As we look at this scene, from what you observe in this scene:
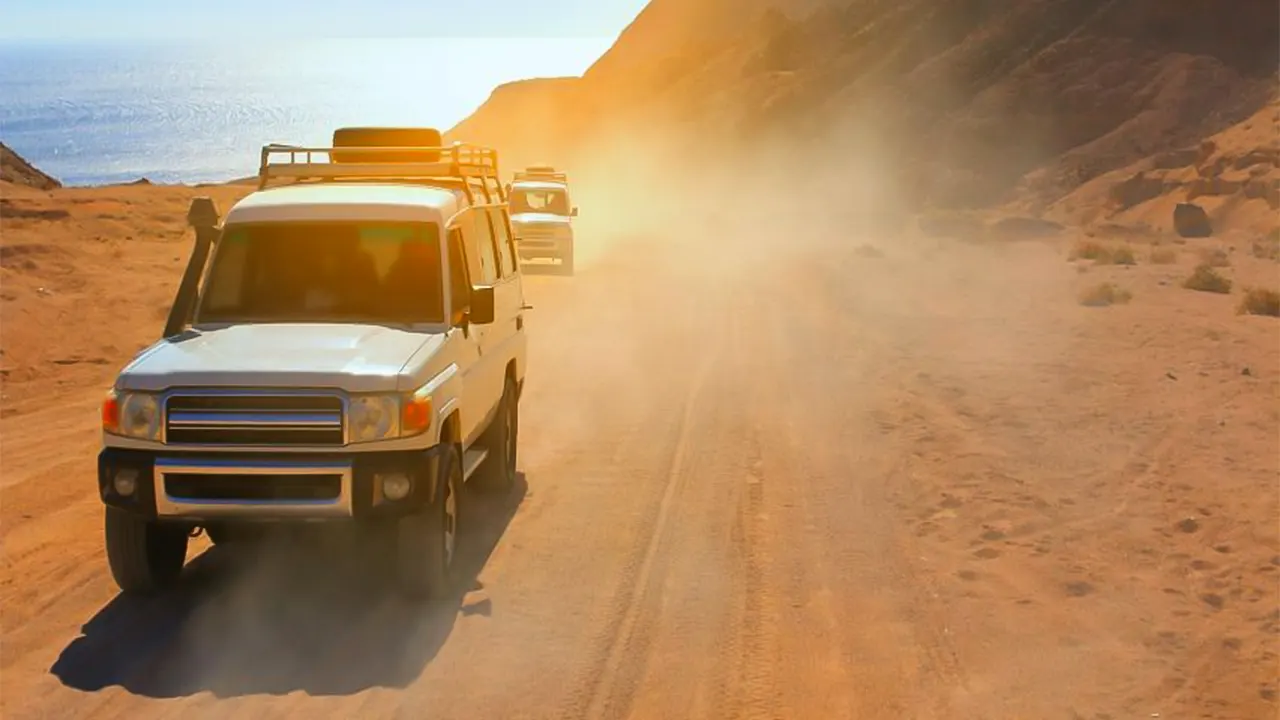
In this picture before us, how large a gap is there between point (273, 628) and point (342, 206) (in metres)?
2.73

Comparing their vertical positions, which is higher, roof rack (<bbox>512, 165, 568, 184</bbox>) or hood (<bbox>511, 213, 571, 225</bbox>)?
roof rack (<bbox>512, 165, 568, 184</bbox>)

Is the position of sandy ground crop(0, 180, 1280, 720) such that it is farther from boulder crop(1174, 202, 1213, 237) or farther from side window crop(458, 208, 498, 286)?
boulder crop(1174, 202, 1213, 237)

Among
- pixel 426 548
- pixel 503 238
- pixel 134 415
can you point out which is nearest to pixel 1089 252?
pixel 503 238

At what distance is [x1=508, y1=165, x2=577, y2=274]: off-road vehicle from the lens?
30.1 meters

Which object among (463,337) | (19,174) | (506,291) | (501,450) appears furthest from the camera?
(19,174)

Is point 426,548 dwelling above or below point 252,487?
below

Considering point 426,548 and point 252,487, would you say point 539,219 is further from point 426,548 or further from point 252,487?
point 252,487

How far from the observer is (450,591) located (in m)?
8.20

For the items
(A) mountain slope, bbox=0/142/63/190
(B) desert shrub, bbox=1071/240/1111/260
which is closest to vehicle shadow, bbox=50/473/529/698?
(B) desert shrub, bbox=1071/240/1111/260

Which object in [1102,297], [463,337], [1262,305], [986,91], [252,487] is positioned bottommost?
[1102,297]

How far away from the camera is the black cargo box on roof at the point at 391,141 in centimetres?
1085

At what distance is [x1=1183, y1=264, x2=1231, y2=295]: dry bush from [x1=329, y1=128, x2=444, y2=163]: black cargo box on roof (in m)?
17.9

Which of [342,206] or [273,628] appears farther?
[342,206]

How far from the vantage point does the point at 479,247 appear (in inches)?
391
